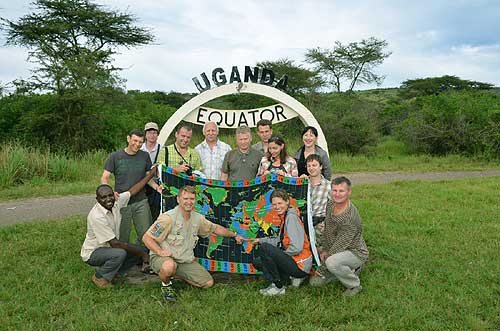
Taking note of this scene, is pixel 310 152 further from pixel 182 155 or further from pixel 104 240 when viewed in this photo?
pixel 104 240

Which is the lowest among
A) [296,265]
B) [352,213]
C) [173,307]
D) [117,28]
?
[173,307]

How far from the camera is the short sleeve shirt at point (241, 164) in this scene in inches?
197

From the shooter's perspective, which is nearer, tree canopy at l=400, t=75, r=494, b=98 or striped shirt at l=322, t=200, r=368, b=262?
striped shirt at l=322, t=200, r=368, b=262

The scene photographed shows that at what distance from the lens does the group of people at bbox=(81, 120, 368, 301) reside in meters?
4.38

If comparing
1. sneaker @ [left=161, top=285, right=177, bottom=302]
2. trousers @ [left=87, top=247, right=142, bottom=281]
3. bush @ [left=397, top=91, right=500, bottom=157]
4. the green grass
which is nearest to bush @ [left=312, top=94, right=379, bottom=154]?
bush @ [left=397, top=91, right=500, bottom=157]

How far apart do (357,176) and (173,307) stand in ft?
31.8

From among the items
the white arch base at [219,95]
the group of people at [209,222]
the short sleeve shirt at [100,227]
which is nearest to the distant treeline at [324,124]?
the white arch base at [219,95]

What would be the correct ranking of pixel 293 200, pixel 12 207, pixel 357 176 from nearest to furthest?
pixel 293 200
pixel 12 207
pixel 357 176

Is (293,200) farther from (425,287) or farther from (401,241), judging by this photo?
(401,241)

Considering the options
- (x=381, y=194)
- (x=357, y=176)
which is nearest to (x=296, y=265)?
(x=381, y=194)

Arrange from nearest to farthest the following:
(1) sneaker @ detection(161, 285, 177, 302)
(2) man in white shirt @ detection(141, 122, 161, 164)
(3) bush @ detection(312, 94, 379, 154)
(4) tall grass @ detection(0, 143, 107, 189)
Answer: (1) sneaker @ detection(161, 285, 177, 302), (2) man in white shirt @ detection(141, 122, 161, 164), (4) tall grass @ detection(0, 143, 107, 189), (3) bush @ detection(312, 94, 379, 154)

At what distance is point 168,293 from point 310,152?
208 cm

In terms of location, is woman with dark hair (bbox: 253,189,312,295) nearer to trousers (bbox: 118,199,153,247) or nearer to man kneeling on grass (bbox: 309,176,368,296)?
man kneeling on grass (bbox: 309,176,368,296)

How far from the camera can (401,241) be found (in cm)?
610
